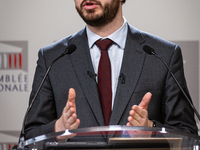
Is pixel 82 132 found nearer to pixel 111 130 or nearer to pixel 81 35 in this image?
pixel 111 130

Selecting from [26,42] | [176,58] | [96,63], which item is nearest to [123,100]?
[96,63]

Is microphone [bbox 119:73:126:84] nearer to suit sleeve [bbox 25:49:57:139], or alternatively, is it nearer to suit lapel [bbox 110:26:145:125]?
suit lapel [bbox 110:26:145:125]

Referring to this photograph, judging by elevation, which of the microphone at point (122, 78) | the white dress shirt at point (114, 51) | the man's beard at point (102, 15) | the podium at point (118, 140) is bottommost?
the podium at point (118, 140)

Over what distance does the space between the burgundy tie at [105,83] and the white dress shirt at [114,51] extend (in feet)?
0.14

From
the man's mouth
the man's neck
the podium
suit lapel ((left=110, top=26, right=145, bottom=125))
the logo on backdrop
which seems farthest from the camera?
the logo on backdrop

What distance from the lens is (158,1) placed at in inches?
111

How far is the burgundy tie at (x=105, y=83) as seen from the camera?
6.27 ft

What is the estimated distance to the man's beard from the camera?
200 centimetres

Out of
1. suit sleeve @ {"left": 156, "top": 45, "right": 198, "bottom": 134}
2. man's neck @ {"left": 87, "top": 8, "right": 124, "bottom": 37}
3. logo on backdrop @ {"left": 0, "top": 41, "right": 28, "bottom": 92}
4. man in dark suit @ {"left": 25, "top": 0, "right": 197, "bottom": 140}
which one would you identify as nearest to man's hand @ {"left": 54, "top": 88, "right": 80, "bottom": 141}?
man in dark suit @ {"left": 25, "top": 0, "right": 197, "bottom": 140}

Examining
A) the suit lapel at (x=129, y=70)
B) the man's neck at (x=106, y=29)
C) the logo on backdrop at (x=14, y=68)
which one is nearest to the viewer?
the suit lapel at (x=129, y=70)

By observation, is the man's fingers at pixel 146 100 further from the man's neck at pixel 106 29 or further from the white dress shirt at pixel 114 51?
the man's neck at pixel 106 29

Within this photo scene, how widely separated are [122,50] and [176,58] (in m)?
0.38

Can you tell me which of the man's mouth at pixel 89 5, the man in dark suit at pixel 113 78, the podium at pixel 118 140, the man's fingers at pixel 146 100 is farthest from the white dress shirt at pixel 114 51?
the podium at pixel 118 140

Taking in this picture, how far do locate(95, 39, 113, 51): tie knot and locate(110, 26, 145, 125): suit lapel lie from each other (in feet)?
0.39
